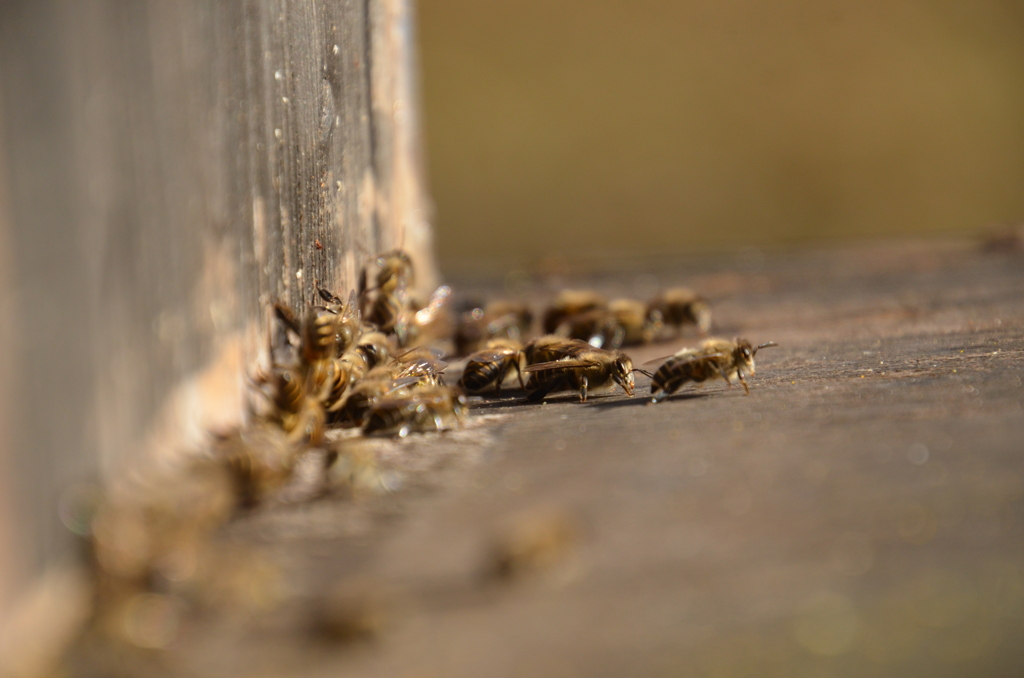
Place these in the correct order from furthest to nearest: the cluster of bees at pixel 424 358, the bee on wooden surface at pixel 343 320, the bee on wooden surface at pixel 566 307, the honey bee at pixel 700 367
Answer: the bee on wooden surface at pixel 566 307
the honey bee at pixel 700 367
the bee on wooden surface at pixel 343 320
the cluster of bees at pixel 424 358

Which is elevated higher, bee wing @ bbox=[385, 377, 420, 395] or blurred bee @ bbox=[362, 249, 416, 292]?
blurred bee @ bbox=[362, 249, 416, 292]

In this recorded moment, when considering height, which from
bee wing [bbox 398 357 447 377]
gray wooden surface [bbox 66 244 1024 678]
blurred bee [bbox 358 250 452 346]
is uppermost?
blurred bee [bbox 358 250 452 346]

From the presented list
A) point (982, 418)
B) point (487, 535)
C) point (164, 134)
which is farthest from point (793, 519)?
point (164, 134)

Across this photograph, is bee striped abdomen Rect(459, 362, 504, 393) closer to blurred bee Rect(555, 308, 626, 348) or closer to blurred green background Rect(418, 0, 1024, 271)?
blurred bee Rect(555, 308, 626, 348)

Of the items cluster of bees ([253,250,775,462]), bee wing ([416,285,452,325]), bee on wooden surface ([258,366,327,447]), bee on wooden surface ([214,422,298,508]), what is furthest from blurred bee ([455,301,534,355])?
bee on wooden surface ([214,422,298,508])

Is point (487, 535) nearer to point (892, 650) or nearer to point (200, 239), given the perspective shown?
point (892, 650)

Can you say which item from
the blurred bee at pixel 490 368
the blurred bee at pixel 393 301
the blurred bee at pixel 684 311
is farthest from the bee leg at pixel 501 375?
the blurred bee at pixel 684 311

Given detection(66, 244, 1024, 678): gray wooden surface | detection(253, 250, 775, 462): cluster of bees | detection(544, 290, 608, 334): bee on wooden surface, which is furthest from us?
detection(544, 290, 608, 334): bee on wooden surface

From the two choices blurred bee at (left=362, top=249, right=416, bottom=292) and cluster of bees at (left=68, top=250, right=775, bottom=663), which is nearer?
cluster of bees at (left=68, top=250, right=775, bottom=663)

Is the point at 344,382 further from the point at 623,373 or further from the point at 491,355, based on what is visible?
the point at 623,373

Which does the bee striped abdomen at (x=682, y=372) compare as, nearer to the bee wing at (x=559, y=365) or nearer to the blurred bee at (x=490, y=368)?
the bee wing at (x=559, y=365)
